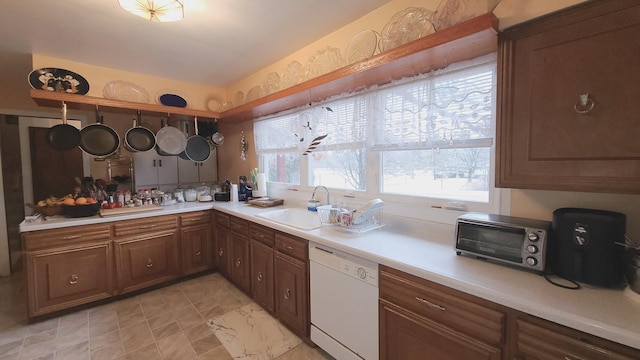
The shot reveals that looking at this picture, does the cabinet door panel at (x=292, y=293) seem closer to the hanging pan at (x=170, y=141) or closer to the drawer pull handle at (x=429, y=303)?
the drawer pull handle at (x=429, y=303)

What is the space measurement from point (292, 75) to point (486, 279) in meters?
2.24

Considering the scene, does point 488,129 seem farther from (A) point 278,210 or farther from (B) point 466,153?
(A) point 278,210

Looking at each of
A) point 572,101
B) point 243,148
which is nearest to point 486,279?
point 572,101

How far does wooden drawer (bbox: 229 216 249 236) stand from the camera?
250cm

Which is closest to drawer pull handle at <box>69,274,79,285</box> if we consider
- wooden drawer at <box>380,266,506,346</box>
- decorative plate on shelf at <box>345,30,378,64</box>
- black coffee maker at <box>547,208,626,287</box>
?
wooden drawer at <box>380,266,506,346</box>

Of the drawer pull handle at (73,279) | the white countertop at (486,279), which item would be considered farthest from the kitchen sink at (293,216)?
the drawer pull handle at (73,279)

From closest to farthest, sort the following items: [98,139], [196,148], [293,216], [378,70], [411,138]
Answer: [378,70]
[411,138]
[293,216]
[98,139]
[196,148]

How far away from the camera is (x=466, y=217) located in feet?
4.40

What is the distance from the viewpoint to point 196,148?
133 inches

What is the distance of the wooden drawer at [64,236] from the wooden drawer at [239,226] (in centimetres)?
109

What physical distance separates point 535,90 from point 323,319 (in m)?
1.69

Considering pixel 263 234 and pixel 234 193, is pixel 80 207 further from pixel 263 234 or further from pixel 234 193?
pixel 263 234

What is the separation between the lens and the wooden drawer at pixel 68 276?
2184 mm

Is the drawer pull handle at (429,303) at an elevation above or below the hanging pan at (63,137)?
below
